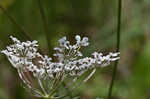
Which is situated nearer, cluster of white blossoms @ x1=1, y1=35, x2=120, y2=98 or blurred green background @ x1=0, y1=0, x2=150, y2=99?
cluster of white blossoms @ x1=1, y1=35, x2=120, y2=98

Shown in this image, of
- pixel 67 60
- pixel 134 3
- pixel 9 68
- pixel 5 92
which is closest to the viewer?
pixel 67 60

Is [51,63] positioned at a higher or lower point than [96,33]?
higher

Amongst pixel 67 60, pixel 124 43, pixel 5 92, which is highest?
pixel 67 60

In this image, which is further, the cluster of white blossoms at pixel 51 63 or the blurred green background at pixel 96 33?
the blurred green background at pixel 96 33

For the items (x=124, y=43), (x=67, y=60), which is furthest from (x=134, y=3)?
(x=67, y=60)

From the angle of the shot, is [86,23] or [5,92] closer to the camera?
[5,92]

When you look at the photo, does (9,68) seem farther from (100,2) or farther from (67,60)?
(67,60)

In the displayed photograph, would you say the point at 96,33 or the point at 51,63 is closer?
the point at 51,63

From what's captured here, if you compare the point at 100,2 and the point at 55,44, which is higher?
the point at 100,2
